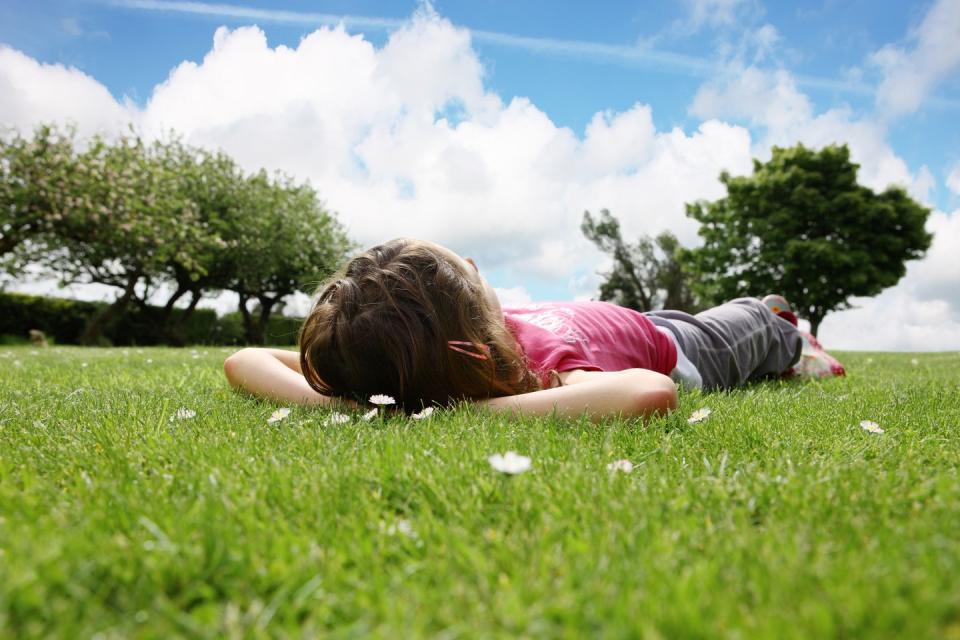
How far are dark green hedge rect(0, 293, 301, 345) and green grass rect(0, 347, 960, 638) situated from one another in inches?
757

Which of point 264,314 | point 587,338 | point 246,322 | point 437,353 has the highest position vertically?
point 264,314

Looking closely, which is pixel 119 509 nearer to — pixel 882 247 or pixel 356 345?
pixel 356 345

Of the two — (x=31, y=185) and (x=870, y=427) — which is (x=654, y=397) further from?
(x=31, y=185)

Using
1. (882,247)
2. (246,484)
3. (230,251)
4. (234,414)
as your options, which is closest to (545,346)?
(234,414)

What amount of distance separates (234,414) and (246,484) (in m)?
1.13

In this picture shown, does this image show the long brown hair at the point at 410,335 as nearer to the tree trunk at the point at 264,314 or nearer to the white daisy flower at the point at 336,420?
the white daisy flower at the point at 336,420

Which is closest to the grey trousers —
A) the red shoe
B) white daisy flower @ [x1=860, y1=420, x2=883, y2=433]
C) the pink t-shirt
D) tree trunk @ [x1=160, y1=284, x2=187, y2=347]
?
the red shoe

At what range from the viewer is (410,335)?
2555mm

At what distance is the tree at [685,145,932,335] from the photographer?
26359 millimetres

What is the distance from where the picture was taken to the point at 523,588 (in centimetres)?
108

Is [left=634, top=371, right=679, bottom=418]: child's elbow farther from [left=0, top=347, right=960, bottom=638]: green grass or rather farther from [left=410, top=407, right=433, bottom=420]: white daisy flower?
[left=410, top=407, right=433, bottom=420]: white daisy flower

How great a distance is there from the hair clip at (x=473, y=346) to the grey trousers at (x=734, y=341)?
5.92 feet

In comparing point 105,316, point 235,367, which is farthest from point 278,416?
point 105,316

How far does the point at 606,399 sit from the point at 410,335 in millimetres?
819
